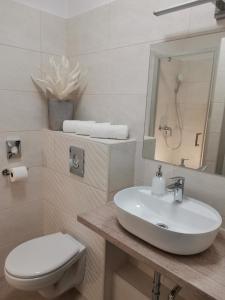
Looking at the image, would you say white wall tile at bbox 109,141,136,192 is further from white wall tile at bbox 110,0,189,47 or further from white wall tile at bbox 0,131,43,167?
white wall tile at bbox 0,131,43,167

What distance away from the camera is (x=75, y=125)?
1631mm

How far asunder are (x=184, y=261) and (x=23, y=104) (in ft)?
4.92

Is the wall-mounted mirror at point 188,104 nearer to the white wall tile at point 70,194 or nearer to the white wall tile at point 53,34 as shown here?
the white wall tile at point 70,194

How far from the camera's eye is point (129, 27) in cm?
142

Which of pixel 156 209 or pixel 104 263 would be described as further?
pixel 104 263

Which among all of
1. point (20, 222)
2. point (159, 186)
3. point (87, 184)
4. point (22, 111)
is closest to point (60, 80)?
point (22, 111)

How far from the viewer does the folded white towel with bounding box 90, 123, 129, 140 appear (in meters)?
1.45

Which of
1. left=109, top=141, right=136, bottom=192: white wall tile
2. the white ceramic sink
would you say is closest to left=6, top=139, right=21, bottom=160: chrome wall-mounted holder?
left=109, top=141, right=136, bottom=192: white wall tile

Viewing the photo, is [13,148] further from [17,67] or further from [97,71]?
[97,71]

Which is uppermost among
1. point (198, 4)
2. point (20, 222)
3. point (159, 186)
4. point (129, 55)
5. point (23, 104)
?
point (198, 4)

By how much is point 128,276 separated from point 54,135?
112 centimetres

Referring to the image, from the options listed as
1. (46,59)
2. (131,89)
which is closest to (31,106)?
(46,59)

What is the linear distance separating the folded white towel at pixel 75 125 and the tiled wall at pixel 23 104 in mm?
302

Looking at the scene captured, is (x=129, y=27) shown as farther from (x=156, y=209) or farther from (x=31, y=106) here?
(x=156, y=209)
